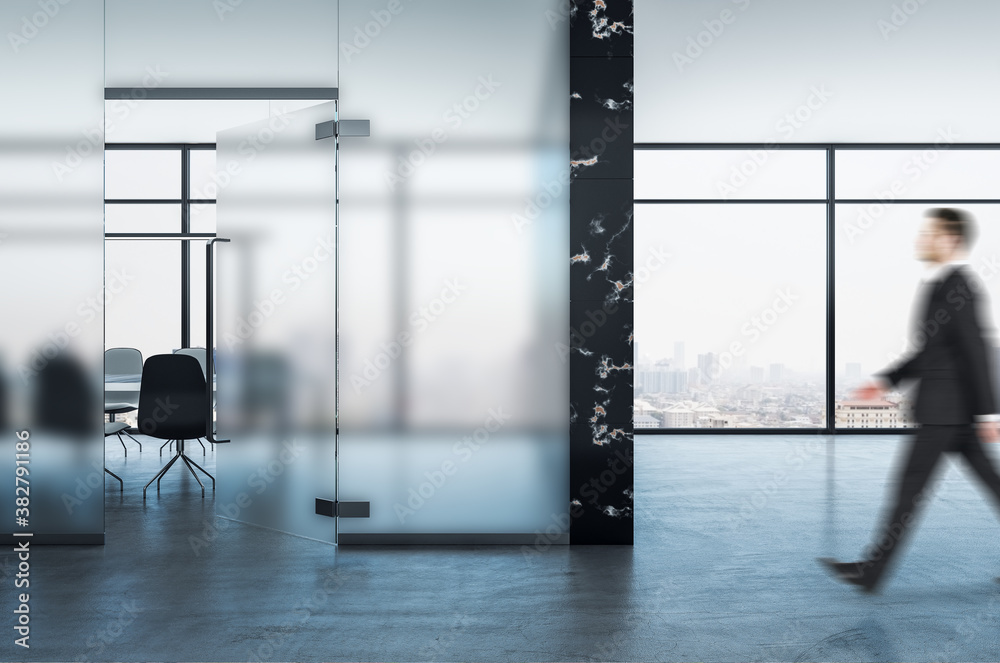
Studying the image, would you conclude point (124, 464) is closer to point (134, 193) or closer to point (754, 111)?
point (134, 193)

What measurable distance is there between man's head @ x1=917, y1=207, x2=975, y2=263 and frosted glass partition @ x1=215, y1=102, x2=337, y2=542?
291 cm

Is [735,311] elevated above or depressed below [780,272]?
below

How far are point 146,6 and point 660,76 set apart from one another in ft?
12.5

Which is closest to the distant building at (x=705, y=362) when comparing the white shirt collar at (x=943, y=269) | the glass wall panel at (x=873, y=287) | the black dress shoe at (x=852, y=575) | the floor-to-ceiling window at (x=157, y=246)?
the glass wall panel at (x=873, y=287)

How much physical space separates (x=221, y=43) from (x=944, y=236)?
4.82 meters

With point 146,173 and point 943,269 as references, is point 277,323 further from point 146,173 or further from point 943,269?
point 146,173

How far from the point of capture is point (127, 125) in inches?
307

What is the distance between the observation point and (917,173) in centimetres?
849

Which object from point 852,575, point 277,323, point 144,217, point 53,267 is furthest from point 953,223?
point 144,217

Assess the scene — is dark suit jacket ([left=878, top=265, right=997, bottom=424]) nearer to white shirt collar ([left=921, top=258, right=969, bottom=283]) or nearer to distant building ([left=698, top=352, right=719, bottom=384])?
white shirt collar ([left=921, top=258, right=969, bottom=283])

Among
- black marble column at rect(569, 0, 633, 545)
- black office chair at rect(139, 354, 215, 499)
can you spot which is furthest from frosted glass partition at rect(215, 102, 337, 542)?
black marble column at rect(569, 0, 633, 545)

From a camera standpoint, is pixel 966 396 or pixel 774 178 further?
pixel 774 178

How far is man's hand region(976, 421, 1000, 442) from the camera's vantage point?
10.4 ft

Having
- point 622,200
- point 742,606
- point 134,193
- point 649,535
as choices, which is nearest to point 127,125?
point 134,193
